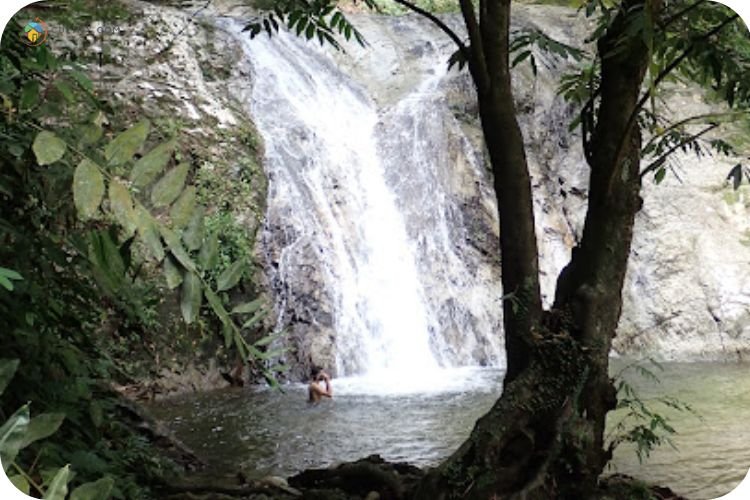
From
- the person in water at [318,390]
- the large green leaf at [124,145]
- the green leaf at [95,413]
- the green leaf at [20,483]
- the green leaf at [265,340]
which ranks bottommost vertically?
the person in water at [318,390]

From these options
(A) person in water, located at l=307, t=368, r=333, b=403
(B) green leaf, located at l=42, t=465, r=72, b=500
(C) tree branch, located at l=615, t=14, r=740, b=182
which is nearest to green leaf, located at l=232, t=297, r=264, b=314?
(B) green leaf, located at l=42, t=465, r=72, b=500

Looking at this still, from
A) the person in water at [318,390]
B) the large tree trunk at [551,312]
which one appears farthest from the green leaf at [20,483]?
the person in water at [318,390]

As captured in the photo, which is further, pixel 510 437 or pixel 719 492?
pixel 719 492

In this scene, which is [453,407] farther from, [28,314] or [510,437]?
[28,314]

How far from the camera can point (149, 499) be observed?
→ 76.2 inches

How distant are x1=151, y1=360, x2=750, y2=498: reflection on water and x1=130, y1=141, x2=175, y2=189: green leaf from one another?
2.51 meters

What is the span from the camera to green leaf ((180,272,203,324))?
859mm

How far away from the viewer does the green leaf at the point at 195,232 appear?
0.92 meters

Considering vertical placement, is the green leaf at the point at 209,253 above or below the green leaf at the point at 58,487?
above

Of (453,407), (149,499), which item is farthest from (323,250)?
(149,499)

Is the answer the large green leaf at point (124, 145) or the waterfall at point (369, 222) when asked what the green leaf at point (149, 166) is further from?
the waterfall at point (369, 222)

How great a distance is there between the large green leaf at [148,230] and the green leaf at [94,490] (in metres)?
0.25

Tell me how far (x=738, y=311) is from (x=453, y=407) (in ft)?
14.3

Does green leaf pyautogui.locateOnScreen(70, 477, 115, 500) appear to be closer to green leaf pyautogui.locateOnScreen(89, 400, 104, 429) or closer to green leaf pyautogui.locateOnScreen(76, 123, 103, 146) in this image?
green leaf pyautogui.locateOnScreen(76, 123, 103, 146)
